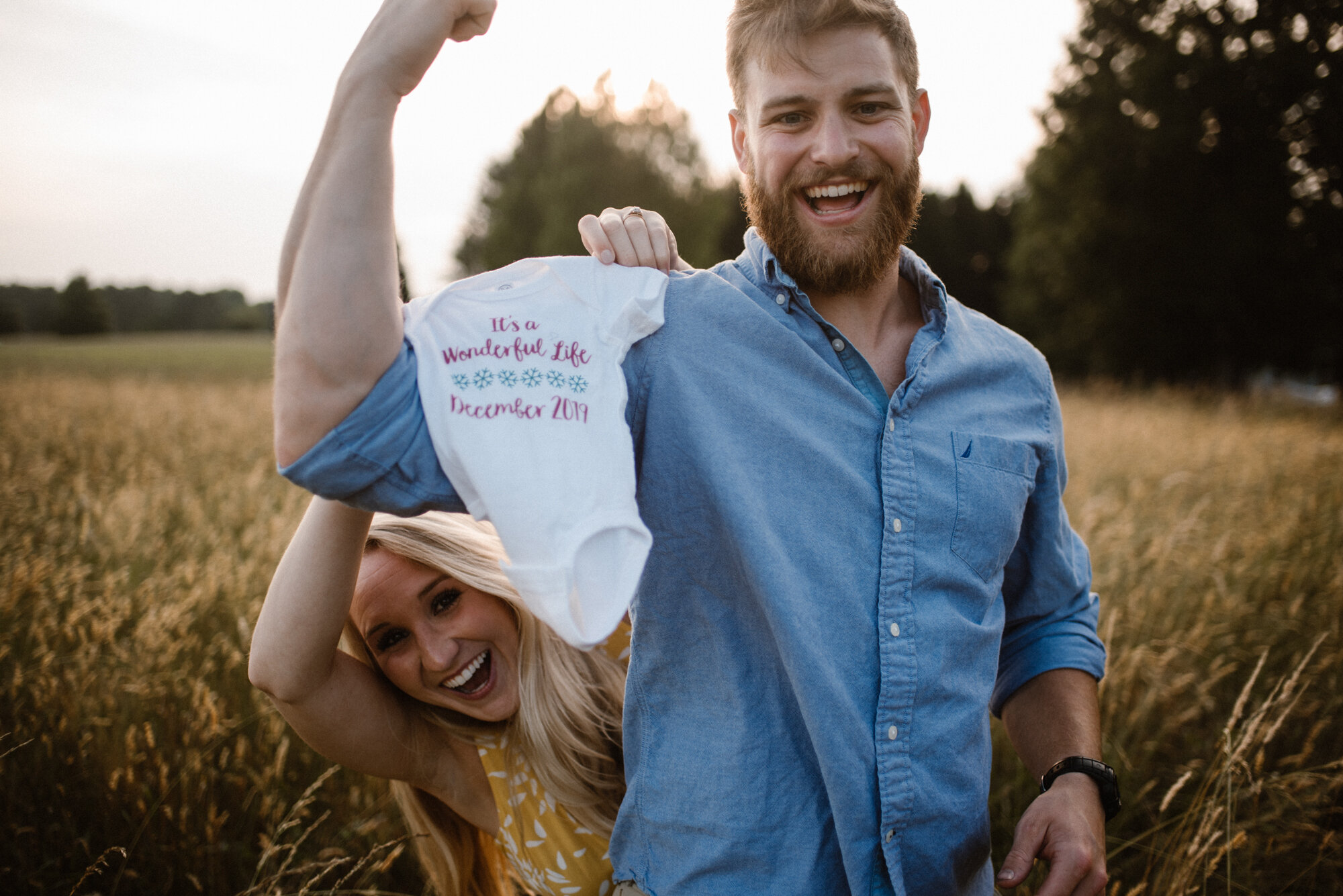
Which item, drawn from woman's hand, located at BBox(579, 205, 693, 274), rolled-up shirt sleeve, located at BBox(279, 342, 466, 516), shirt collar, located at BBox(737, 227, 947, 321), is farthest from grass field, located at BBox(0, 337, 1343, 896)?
woman's hand, located at BBox(579, 205, 693, 274)

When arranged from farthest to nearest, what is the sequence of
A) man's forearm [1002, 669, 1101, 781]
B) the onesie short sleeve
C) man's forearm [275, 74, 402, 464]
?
man's forearm [1002, 669, 1101, 781], the onesie short sleeve, man's forearm [275, 74, 402, 464]

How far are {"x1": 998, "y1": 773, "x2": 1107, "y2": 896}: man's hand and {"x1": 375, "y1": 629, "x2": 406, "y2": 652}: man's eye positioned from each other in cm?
156

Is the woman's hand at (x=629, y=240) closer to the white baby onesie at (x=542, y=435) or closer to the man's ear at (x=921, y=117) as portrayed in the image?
the white baby onesie at (x=542, y=435)

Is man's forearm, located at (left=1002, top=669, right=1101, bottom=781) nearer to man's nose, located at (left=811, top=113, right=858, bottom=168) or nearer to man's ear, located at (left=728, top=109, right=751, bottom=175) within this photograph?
man's nose, located at (left=811, top=113, right=858, bottom=168)

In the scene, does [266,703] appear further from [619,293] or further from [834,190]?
[834,190]

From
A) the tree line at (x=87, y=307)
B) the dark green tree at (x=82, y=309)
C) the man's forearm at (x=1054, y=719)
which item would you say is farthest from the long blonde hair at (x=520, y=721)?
the dark green tree at (x=82, y=309)

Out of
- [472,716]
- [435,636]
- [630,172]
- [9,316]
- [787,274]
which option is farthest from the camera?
[630,172]

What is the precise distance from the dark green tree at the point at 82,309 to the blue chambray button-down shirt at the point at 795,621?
25.8ft

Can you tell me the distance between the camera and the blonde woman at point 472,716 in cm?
189

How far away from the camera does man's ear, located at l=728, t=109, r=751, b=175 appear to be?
5.56ft

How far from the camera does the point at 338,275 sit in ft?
3.18

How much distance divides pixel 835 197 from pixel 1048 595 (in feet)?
3.55

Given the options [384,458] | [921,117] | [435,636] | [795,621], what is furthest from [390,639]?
[921,117]

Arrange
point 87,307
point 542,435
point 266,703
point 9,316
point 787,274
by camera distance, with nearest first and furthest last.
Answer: point 542,435
point 787,274
point 266,703
point 9,316
point 87,307
